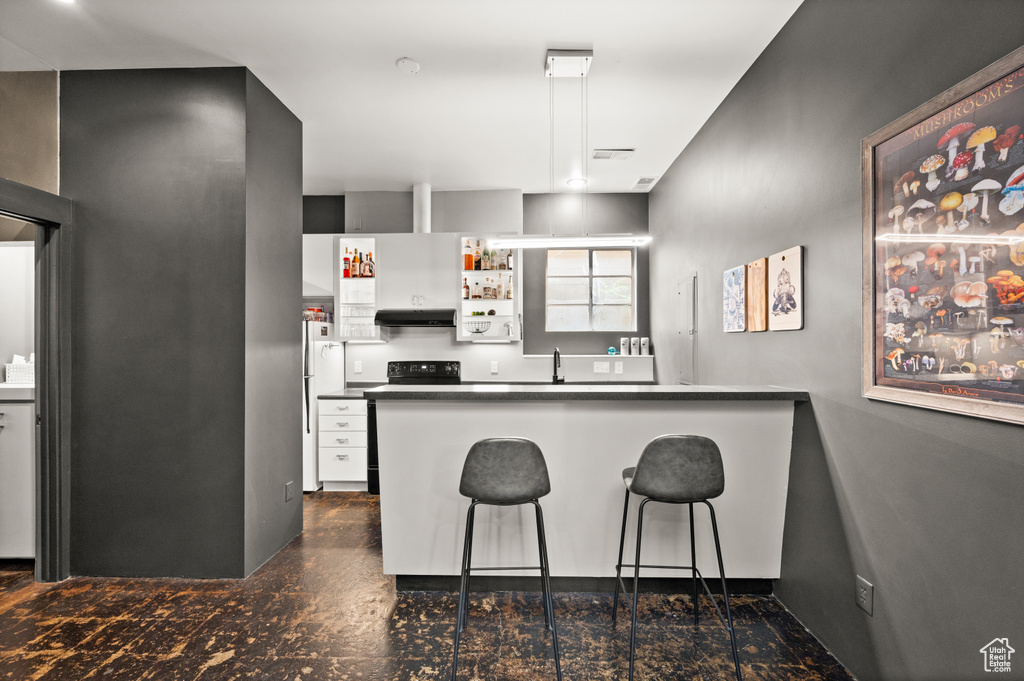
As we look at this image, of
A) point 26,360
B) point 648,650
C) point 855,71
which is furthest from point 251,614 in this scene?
point 855,71

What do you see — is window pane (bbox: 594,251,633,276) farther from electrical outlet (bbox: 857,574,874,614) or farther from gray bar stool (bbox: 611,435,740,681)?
electrical outlet (bbox: 857,574,874,614)

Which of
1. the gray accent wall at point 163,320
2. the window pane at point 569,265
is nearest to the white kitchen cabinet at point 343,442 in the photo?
the gray accent wall at point 163,320

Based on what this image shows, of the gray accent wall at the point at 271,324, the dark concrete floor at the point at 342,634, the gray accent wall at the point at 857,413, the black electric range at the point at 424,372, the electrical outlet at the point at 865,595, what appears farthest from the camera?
the black electric range at the point at 424,372

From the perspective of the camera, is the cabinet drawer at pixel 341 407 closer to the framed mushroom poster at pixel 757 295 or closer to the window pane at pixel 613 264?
the window pane at pixel 613 264

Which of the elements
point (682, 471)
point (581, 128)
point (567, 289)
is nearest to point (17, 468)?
point (682, 471)

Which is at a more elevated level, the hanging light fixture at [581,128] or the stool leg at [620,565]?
the hanging light fixture at [581,128]

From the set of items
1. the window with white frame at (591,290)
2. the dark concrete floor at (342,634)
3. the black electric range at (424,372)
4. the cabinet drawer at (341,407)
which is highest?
the window with white frame at (591,290)

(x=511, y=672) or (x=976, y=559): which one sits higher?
(x=976, y=559)

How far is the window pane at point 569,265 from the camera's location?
5367mm

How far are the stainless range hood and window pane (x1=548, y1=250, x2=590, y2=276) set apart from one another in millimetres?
1193

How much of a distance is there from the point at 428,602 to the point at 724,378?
2.28 meters

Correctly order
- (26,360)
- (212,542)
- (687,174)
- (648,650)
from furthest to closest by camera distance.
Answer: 1. (687,174)
2. (26,360)
3. (212,542)
4. (648,650)

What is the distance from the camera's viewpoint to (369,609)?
8.35 ft

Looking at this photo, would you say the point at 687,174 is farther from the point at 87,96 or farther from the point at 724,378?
the point at 87,96
